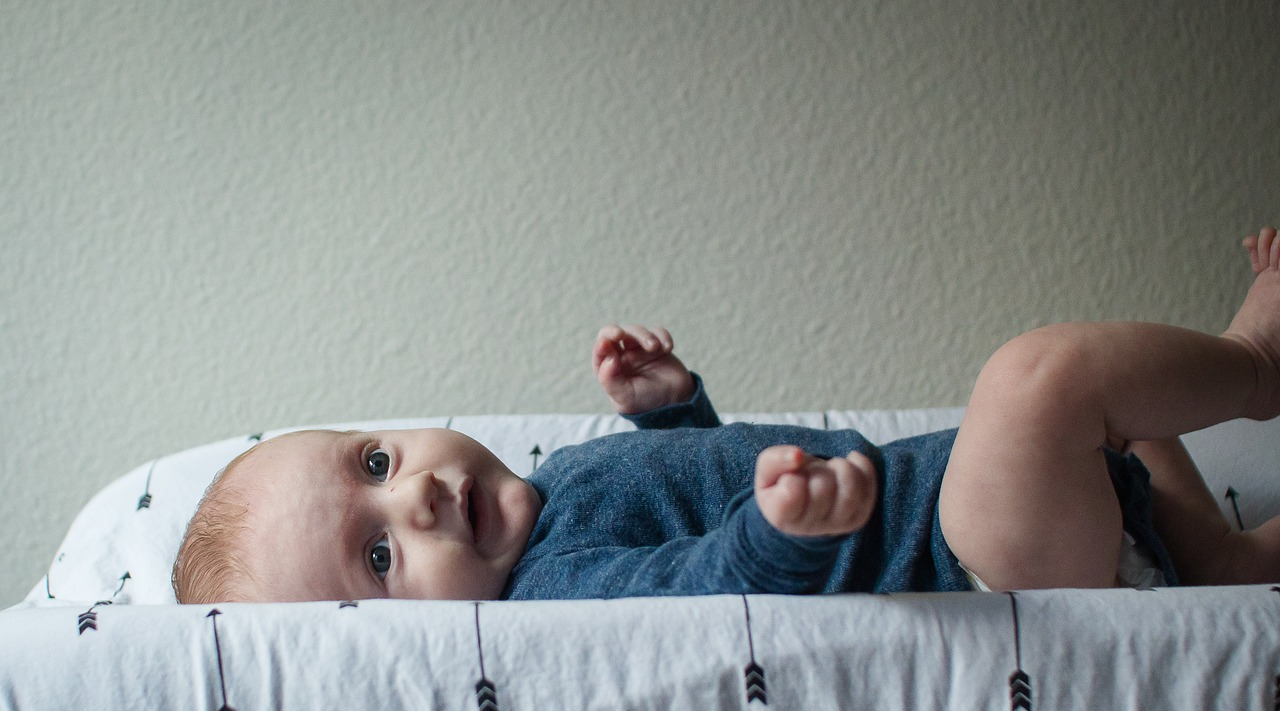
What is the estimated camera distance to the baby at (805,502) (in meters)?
0.57

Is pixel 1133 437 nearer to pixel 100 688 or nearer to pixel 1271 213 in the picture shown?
pixel 100 688

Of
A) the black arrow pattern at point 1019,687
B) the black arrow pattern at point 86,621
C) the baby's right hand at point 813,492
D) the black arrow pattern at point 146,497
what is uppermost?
the baby's right hand at point 813,492

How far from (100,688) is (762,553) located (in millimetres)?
364

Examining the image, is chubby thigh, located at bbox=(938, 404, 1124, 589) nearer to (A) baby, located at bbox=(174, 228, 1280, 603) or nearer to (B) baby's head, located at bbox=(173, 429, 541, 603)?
(A) baby, located at bbox=(174, 228, 1280, 603)

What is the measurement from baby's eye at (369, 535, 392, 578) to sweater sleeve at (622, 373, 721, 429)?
0.30m

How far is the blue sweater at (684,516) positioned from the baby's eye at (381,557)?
0.32 feet

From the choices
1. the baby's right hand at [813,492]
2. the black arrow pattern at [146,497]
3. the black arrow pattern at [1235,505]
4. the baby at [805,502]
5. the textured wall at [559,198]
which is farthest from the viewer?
the textured wall at [559,198]

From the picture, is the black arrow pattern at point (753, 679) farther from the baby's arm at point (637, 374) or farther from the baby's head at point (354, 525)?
the baby's arm at point (637, 374)

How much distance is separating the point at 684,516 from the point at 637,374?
0.77 feet

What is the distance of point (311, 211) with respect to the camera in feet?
4.01

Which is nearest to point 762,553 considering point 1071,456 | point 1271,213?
point 1071,456

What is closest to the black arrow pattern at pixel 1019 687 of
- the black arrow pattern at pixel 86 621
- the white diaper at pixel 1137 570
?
the white diaper at pixel 1137 570

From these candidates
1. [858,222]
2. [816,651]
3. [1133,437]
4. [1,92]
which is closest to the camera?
[816,651]

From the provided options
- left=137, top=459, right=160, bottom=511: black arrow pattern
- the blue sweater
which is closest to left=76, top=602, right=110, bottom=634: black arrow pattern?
the blue sweater
